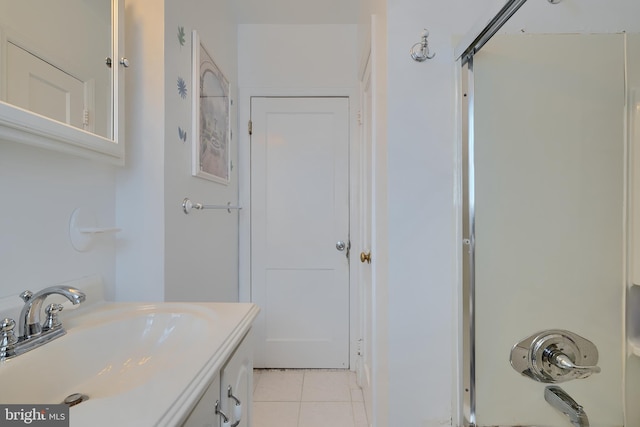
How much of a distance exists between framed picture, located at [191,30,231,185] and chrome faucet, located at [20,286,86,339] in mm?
789

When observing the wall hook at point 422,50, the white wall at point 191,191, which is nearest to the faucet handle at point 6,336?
the white wall at point 191,191

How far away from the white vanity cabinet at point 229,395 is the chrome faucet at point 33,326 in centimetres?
34

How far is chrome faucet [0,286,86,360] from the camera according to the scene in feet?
1.98

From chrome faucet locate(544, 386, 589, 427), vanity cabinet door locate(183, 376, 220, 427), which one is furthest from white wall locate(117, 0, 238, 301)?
chrome faucet locate(544, 386, 589, 427)

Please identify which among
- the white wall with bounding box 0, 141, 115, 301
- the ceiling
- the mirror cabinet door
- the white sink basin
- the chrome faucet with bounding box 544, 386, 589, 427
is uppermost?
the ceiling

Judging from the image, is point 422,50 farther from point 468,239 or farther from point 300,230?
point 300,230

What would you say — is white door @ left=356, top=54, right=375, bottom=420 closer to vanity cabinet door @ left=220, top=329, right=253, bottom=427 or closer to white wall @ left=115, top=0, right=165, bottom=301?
vanity cabinet door @ left=220, top=329, right=253, bottom=427

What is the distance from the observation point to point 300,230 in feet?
7.04

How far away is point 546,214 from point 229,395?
123 centimetres

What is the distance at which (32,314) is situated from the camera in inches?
25.9

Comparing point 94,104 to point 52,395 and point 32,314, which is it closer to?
point 32,314

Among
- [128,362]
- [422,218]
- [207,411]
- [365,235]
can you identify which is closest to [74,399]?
[128,362]

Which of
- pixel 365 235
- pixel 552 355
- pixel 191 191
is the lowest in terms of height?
pixel 552 355

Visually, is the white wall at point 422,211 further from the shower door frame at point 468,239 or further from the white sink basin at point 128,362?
the white sink basin at point 128,362
